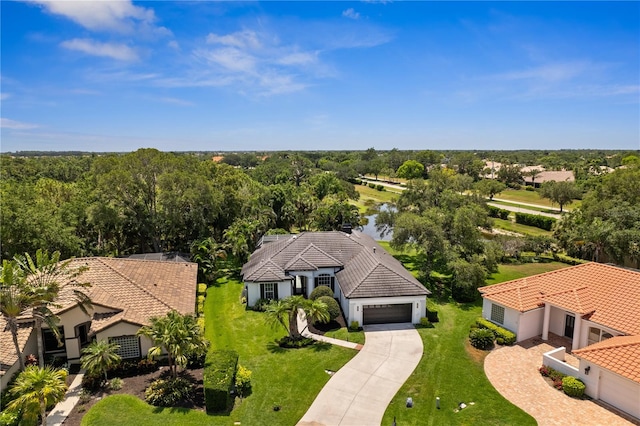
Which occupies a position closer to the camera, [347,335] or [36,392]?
[36,392]

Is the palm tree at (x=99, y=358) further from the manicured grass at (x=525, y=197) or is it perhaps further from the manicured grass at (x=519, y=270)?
the manicured grass at (x=525, y=197)

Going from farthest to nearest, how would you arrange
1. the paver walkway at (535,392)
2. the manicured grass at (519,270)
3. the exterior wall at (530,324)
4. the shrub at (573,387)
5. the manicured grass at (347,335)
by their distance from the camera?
the manicured grass at (519,270), the manicured grass at (347,335), the exterior wall at (530,324), the shrub at (573,387), the paver walkway at (535,392)

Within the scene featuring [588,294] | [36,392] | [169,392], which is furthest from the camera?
[588,294]

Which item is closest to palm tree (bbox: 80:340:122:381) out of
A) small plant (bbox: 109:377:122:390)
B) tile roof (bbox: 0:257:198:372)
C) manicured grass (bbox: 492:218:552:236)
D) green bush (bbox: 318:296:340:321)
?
small plant (bbox: 109:377:122:390)

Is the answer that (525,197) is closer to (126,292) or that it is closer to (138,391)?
(126,292)

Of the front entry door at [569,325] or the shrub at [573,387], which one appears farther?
the front entry door at [569,325]

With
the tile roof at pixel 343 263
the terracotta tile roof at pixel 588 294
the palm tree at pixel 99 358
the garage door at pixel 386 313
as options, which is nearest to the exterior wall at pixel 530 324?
the terracotta tile roof at pixel 588 294

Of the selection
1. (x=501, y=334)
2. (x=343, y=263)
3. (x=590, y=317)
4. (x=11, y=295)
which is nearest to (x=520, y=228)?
(x=343, y=263)
